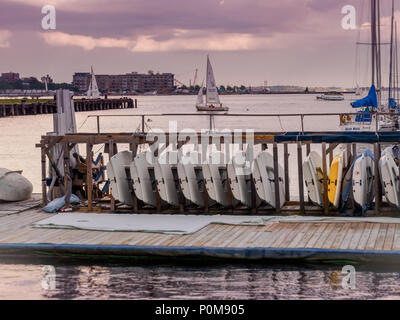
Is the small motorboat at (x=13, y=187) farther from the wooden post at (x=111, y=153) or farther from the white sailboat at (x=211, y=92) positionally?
the white sailboat at (x=211, y=92)

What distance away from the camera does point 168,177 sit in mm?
20625

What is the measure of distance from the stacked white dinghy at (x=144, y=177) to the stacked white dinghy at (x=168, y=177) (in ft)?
0.97

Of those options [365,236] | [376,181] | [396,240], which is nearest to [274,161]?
[376,181]

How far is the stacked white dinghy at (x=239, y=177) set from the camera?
→ 20172 mm

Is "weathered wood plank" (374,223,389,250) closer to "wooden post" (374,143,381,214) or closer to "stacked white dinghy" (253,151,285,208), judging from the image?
"wooden post" (374,143,381,214)

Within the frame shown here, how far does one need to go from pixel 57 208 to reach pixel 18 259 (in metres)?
3.33

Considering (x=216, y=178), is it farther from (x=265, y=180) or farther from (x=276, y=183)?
(x=276, y=183)

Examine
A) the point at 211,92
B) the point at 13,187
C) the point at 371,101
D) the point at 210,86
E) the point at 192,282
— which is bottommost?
the point at 192,282

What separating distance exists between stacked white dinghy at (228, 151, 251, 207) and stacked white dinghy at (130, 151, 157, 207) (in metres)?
2.11

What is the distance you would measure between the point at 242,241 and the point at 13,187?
854 cm

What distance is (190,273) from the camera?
17.6 meters

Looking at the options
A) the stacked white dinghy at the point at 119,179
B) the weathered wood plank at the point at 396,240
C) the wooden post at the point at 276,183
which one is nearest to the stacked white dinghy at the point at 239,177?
the wooden post at the point at 276,183
